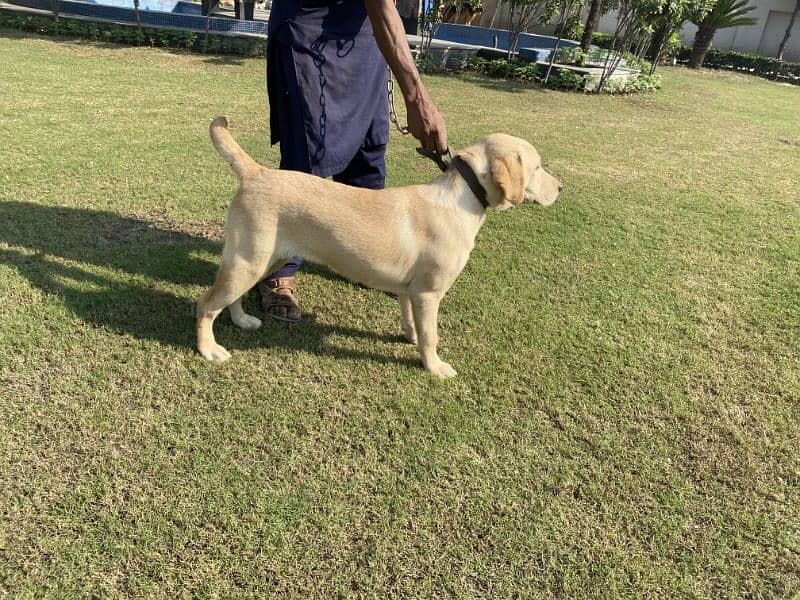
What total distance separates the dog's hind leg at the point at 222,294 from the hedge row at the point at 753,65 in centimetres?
2732

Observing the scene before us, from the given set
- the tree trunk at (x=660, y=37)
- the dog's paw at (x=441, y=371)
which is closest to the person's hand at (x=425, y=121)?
the dog's paw at (x=441, y=371)

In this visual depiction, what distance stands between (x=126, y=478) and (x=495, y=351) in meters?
2.23

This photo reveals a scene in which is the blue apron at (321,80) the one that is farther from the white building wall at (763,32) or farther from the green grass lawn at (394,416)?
the white building wall at (763,32)

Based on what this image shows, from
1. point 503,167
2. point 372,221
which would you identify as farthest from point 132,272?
point 503,167

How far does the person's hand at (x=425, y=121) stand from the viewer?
111 inches

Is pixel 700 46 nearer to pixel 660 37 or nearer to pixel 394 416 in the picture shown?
pixel 660 37

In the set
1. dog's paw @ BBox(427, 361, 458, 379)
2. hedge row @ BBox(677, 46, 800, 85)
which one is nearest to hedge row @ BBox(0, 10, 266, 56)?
dog's paw @ BBox(427, 361, 458, 379)

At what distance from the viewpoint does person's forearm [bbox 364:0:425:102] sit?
9.36 feet

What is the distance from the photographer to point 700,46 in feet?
71.5

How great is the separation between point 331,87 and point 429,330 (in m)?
1.68

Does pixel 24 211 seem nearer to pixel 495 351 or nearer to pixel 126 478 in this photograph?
pixel 126 478

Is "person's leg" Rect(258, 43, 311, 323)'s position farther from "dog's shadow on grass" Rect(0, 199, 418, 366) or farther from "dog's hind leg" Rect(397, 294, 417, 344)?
"dog's hind leg" Rect(397, 294, 417, 344)

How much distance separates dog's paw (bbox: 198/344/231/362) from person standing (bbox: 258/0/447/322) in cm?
52

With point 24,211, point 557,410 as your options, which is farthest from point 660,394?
point 24,211
